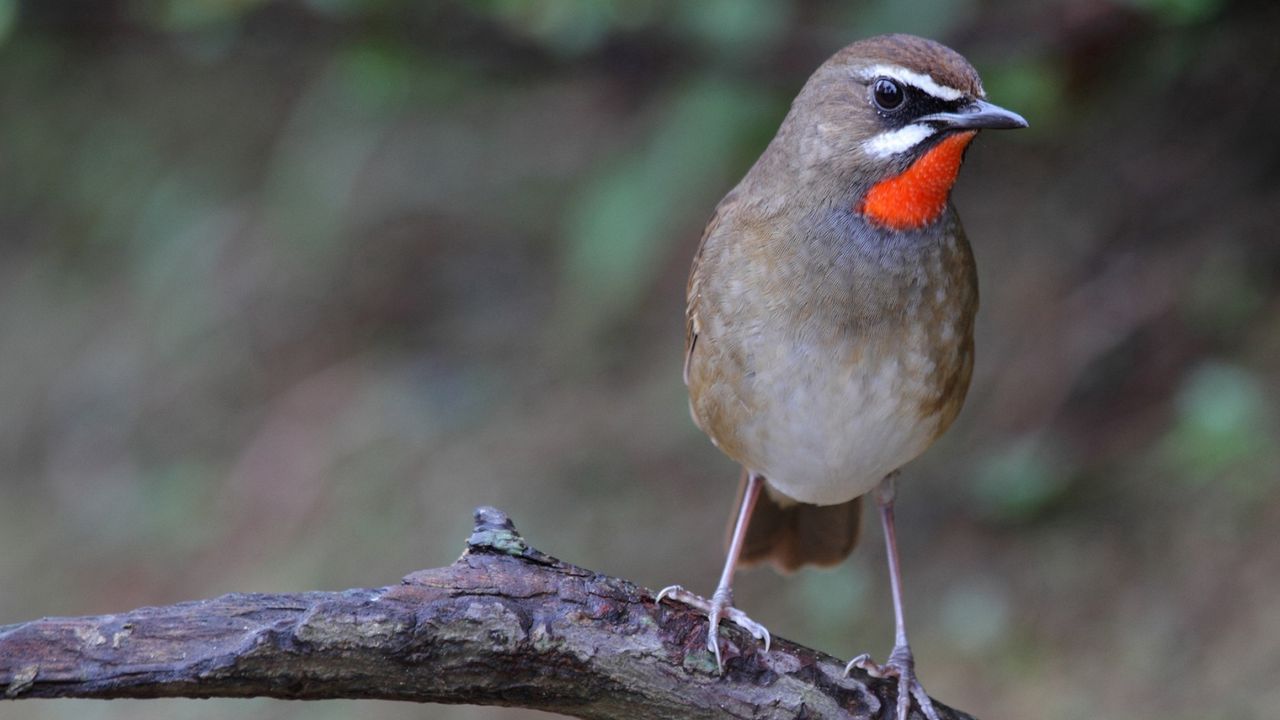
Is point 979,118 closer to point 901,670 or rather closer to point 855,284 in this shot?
point 855,284

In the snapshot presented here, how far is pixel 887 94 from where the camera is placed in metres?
3.95

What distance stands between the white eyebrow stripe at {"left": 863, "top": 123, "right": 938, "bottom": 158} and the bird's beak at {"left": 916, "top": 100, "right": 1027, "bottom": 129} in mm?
30

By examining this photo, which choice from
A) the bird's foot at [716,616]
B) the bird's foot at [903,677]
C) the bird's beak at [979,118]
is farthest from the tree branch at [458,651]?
the bird's beak at [979,118]

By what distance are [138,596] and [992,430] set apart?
15.7ft

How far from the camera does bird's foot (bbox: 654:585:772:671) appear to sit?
3.53 meters

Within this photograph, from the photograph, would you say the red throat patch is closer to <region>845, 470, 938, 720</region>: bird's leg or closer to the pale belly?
the pale belly

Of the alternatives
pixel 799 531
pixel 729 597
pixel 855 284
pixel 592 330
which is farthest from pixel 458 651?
pixel 592 330

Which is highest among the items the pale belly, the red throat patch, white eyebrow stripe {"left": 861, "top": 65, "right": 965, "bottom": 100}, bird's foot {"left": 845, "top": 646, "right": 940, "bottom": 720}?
white eyebrow stripe {"left": 861, "top": 65, "right": 965, "bottom": 100}

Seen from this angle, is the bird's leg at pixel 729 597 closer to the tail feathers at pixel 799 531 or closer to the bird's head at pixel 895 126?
the tail feathers at pixel 799 531

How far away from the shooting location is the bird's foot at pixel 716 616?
3525 mm

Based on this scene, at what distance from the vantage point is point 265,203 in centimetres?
979

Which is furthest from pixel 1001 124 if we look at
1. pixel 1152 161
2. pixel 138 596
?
pixel 138 596

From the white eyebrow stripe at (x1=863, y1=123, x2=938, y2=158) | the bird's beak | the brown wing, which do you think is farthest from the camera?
the brown wing

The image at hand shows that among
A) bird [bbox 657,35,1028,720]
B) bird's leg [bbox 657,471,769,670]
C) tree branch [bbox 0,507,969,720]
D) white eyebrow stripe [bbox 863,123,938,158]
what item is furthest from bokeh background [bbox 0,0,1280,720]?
tree branch [bbox 0,507,969,720]
